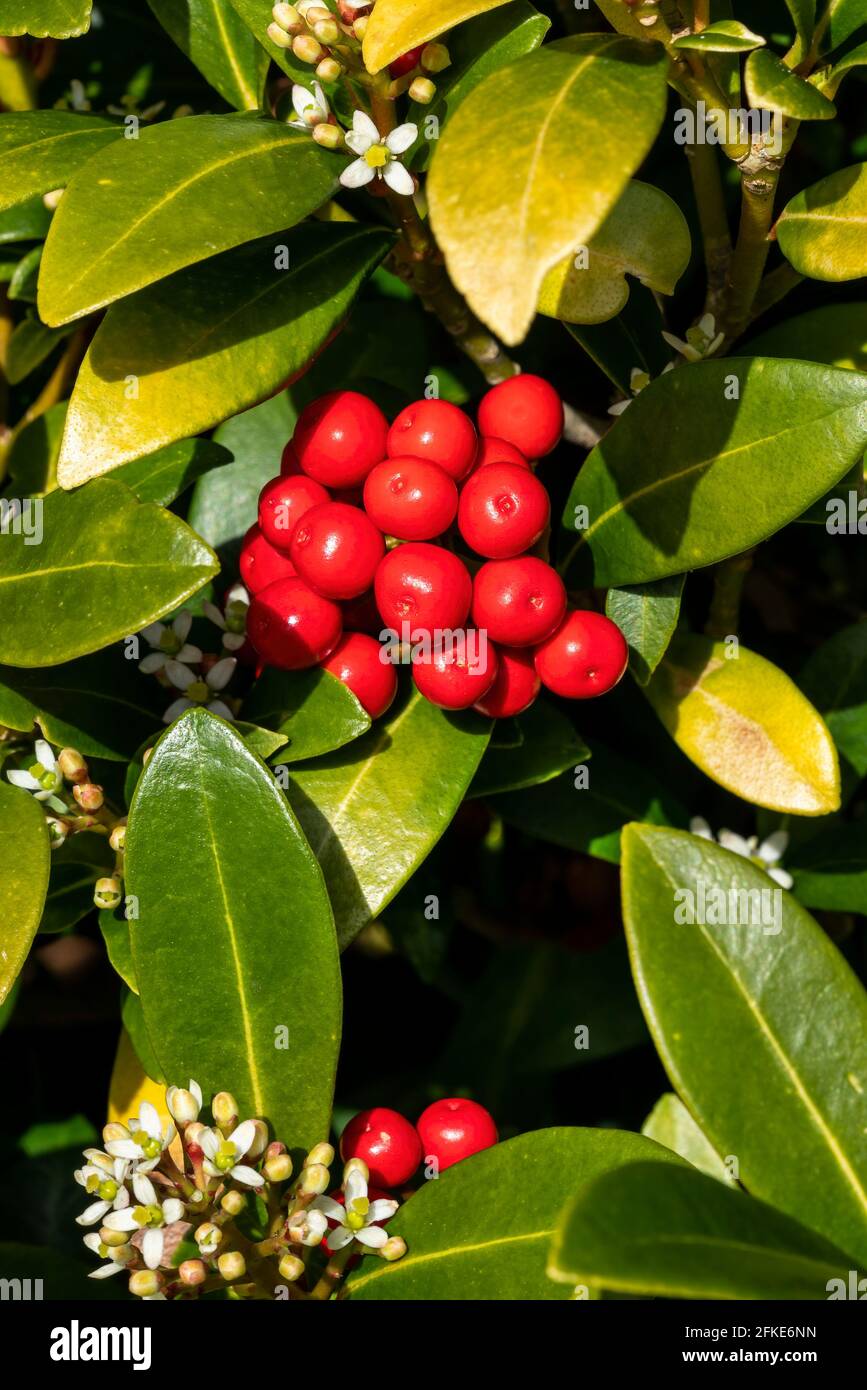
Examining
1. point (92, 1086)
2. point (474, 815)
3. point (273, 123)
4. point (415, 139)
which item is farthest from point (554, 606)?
point (92, 1086)

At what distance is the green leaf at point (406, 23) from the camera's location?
4.65 ft

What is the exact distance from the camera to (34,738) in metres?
1.88

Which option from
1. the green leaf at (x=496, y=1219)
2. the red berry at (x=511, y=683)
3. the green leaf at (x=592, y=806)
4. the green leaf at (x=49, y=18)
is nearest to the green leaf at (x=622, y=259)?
the red berry at (x=511, y=683)

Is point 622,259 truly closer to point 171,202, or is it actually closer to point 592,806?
point 171,202

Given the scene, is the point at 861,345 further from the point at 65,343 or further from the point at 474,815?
the point at 65,343

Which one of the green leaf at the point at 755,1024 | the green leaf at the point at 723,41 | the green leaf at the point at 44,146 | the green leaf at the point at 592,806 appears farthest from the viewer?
the green leaf at the point at 592,806

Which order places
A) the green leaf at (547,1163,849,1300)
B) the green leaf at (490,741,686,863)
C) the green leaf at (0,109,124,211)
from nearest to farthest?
the green leaf at (547,1163,849,1300) < the green leaf at (0,109,124,211) < the green leaf at (490,741,686,863)

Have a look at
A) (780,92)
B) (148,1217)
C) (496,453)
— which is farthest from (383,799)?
(780,92)

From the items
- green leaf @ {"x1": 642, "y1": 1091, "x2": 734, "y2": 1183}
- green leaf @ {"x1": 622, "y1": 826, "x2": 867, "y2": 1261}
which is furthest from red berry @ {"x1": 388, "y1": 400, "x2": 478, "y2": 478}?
green leaf @ {"x1": 642, "y1": 1091, "x2": 734, "y2": 1183}

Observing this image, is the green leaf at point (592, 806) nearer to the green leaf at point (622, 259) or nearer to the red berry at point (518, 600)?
the red berry at point (518, 600)

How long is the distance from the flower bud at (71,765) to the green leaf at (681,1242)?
89cm

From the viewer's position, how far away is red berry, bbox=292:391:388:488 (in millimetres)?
1705

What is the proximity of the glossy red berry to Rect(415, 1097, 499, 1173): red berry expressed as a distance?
82 cm

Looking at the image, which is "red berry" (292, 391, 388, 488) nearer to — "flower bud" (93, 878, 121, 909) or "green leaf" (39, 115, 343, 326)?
"green leaf" (39, 115, 343, 326)
